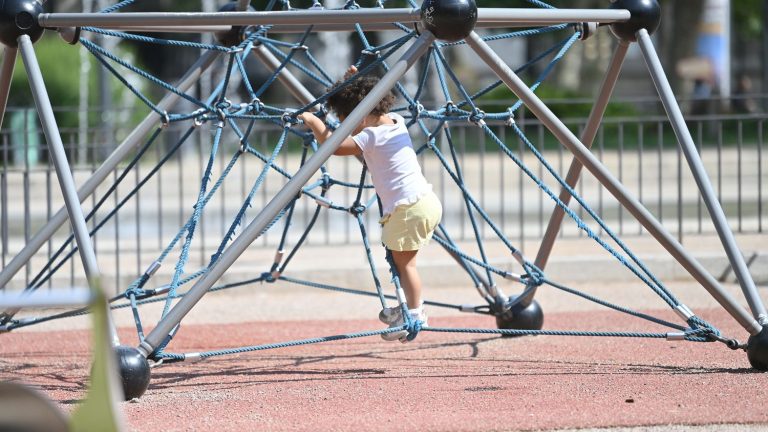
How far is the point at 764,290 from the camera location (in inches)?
353

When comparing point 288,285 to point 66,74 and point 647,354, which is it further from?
point 66,74

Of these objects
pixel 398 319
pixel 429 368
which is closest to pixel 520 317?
pixel 429 368

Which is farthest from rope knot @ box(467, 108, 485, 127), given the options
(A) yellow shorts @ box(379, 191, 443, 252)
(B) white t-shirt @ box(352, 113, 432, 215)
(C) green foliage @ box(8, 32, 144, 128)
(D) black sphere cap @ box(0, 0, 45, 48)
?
(C) green foliage @ box(8, 32, 144, 128)

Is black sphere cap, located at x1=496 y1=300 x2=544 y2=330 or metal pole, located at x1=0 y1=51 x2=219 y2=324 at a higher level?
metal pole, located at x1=0 y1=51 x2=219 y2=324

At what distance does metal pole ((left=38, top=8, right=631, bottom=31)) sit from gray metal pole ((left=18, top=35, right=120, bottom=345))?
0.22 m

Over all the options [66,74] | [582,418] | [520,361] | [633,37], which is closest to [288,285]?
[520,361]

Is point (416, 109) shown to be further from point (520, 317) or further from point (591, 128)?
point (520, 317)

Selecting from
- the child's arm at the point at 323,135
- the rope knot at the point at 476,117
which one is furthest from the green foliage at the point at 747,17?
the child's arm at the point at 323,135

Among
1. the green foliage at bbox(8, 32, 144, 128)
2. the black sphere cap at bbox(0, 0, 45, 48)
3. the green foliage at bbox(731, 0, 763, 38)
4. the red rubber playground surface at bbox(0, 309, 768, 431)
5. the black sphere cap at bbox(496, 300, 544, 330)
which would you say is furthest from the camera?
the green foliage at bbox(731, 0, 763, 38)

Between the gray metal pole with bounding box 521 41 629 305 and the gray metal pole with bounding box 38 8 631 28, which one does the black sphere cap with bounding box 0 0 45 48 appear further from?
the gray metal pole with bounding box 521 41 629 305

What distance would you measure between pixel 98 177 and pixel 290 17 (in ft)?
5.45

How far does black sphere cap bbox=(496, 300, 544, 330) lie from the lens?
705 centimetres

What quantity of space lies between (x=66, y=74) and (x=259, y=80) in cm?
1106

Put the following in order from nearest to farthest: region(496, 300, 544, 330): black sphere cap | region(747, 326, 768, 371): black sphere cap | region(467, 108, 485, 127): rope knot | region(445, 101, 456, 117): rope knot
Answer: region(747, 326, 768, 371): black sphere cap, region(467, 108, 485, 127): rope knot, region(445, 101, 456, 117): rope knot, region(496, 300, 544, 330): black sphere cap
